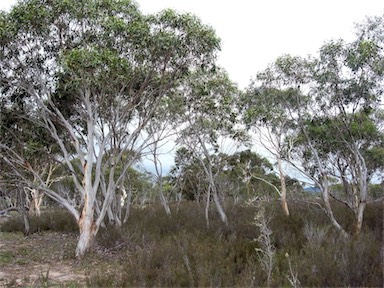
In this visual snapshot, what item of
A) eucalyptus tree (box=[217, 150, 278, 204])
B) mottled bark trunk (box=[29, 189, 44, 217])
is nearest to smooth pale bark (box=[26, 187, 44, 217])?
mottled bark trunk (box=[29, 189, 44, 217])

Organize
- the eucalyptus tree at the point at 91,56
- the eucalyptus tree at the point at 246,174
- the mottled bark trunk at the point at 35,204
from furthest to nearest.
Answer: the eucalyptus tree at the point at 246,174 → the mottled bark trunk at the point at 35,204 → the eucalyptus tree at the point at 91,56

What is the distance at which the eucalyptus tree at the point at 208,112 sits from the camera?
15.8 meters

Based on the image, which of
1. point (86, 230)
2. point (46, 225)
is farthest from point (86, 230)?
point (46, 225)

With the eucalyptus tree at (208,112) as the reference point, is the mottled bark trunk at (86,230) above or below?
below

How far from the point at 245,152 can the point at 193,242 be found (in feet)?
51.4

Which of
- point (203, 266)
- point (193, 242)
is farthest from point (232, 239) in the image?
point (203, 266)

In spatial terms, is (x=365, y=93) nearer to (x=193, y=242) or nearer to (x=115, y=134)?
(x=193, y=242)

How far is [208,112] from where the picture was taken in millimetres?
17188

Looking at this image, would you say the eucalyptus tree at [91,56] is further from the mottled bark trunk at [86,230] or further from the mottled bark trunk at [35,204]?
the mottled bark trunk at [35,204]

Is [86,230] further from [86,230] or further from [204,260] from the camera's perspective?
[204,260]

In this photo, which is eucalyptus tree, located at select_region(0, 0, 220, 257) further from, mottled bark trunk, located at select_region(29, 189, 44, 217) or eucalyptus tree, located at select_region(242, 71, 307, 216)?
mottled bark trunk, located at select_region(29, 189, 44, 217)

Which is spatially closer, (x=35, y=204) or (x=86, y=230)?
(x=86, y=230)

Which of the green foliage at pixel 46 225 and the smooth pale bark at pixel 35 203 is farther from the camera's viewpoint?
the smooth pale bark at pixel 35 203

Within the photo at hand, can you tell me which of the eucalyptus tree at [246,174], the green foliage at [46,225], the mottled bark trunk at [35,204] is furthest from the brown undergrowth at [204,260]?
the mottled bark trunk at [35,204]
